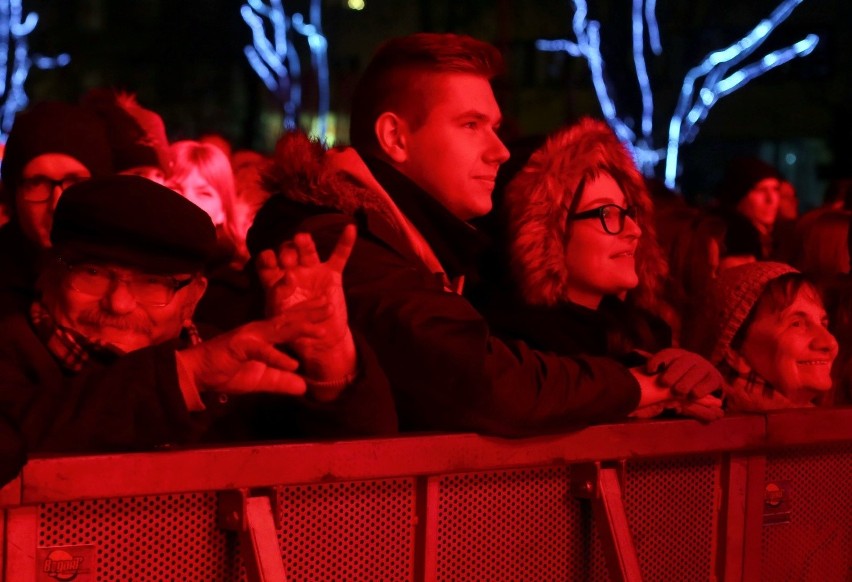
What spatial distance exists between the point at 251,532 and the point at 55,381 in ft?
1.78

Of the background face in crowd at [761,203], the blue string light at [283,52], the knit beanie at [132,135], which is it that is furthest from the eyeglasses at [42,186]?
the blue string light at [283,52]

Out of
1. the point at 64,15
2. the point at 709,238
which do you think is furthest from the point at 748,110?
the point at 709,238

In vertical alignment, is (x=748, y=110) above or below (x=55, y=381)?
below

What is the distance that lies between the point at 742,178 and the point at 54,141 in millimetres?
6910

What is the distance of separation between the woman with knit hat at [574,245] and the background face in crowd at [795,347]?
0.30m

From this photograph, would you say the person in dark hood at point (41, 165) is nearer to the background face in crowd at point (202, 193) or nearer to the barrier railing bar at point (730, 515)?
the background face in crowd at point (202, 193)

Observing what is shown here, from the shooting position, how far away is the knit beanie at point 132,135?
6.11 metres

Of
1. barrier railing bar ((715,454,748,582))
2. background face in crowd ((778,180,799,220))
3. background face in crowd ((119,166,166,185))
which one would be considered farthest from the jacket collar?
background face in crowd ((778,180,799,220))

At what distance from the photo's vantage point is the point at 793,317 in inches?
175

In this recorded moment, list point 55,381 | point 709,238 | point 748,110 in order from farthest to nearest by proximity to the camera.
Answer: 1. point 748,110
2. point 709,238
3. point 55,381

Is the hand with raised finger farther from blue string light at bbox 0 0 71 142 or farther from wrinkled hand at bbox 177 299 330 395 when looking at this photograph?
blue string light at bbox 0 0 71 142

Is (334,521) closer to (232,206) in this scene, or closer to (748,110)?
(232,206)

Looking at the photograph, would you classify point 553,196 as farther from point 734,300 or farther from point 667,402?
point 667,402

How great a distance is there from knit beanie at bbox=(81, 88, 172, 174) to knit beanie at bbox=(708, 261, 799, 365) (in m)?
2.50
